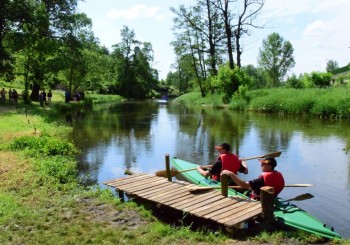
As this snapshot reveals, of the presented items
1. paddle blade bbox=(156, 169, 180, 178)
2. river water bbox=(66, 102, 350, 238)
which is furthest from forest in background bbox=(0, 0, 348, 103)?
paddle blade bbox=(156, 169, 180, 178)

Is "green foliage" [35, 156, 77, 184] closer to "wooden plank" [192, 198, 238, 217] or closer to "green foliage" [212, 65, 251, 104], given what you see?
"wooden plank" [192, 198, 238, 217]

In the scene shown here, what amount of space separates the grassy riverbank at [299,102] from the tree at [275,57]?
136 ft

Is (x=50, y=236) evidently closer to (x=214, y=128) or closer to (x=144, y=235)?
(x=144, y=235)

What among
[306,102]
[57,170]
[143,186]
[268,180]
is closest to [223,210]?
[268,180]

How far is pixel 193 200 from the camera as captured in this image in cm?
730

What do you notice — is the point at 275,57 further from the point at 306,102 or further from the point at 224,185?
the point at 224,185

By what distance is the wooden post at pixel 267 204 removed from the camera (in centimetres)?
632

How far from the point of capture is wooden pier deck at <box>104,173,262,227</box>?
6387 mm

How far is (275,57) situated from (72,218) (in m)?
72.4

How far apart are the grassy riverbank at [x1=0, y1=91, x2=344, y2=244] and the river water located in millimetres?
1508

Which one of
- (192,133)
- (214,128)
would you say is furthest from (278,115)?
(192,133)

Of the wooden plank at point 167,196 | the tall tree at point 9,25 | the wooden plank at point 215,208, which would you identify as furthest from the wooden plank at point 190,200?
the tall tree at point 9,25

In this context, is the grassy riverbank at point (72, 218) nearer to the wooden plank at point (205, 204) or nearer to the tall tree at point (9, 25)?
the wooden plank at point (205, 204)

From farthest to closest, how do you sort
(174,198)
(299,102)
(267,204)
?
(299,102) → (174,198) → (267,204)
